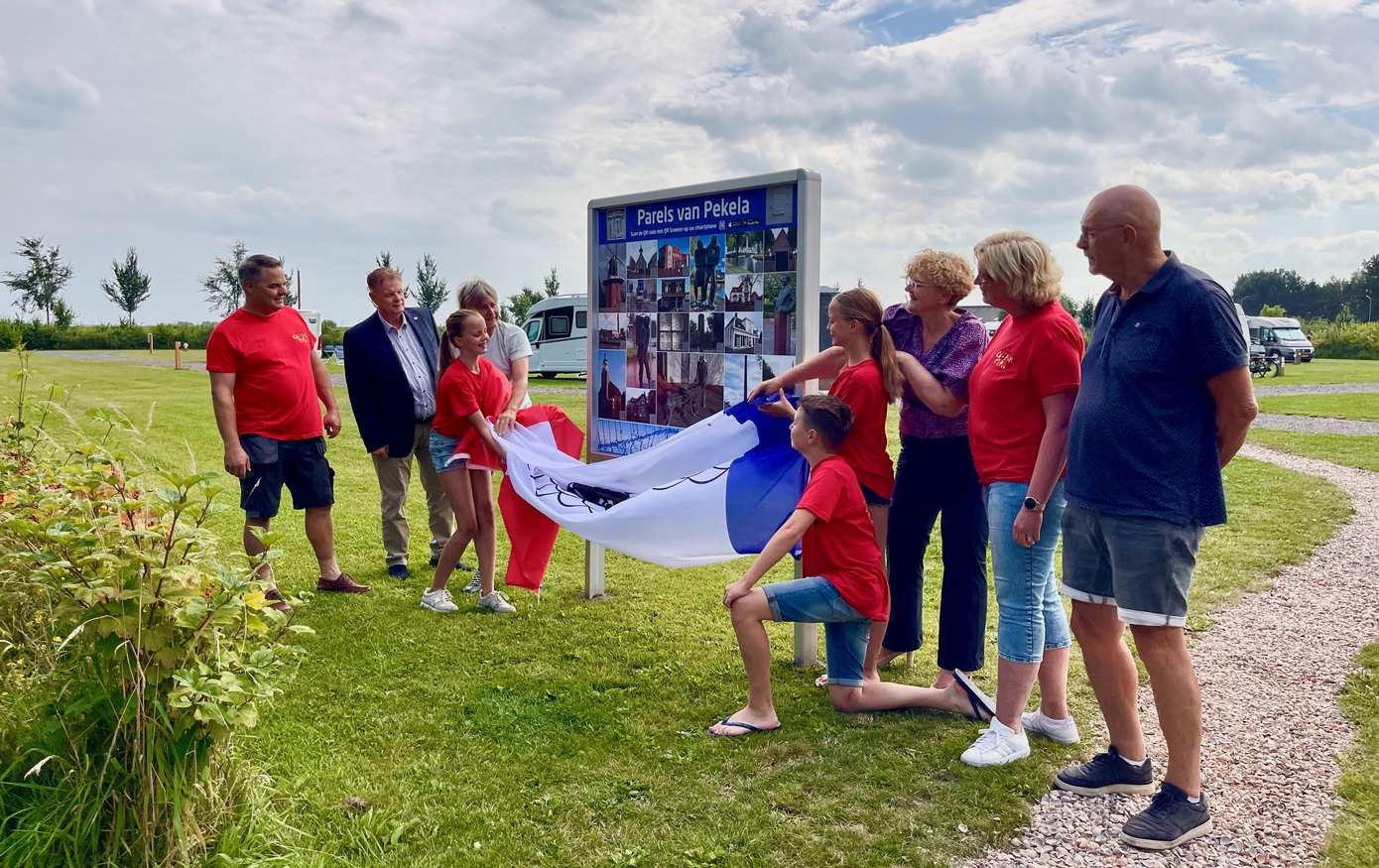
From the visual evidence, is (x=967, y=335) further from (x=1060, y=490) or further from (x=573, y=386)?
(x=573, y=386)

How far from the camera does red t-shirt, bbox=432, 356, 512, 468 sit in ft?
19.9

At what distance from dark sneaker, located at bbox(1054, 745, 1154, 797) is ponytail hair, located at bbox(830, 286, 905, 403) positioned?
1736 mm

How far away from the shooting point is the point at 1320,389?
92.4 feet

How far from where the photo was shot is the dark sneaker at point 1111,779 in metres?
3.82

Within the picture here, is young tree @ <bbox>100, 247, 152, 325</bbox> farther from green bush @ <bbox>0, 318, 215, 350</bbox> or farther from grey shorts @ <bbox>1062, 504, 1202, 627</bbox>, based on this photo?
grey shorts @ <bbox>1062, 504, 1202, 627</bbox>

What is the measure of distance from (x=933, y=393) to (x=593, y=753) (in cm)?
Result: 216

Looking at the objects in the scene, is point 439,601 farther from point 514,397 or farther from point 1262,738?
point 1262,738

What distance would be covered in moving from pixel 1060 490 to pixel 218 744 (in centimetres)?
326

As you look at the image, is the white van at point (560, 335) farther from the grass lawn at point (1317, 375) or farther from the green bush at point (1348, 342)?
the green bush at point (1348, 342)

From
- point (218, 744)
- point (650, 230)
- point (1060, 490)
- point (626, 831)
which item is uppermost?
point (650, 230)

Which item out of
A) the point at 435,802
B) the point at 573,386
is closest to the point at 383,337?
the point at 435,802

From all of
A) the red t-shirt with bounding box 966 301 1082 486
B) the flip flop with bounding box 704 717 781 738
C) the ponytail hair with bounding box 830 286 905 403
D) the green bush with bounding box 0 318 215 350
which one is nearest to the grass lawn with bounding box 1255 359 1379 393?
the ponytail hair with bounding box 830 286 905 403

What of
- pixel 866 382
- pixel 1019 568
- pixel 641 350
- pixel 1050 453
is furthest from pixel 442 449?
pixel 1050 453

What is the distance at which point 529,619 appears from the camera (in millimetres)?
6168
